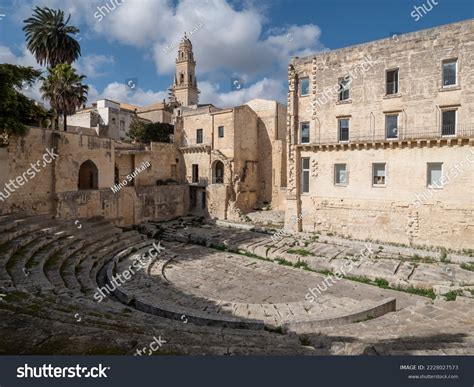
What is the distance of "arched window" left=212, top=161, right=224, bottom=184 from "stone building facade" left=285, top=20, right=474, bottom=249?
10.1m

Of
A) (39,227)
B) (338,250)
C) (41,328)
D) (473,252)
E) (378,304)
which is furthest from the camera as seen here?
(338,250)

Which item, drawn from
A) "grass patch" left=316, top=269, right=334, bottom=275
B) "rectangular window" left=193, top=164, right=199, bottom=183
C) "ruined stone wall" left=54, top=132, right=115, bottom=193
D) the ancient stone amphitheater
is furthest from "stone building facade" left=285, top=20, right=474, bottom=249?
"ruined stone wall" left=54, top=132, right=115, bottom=193

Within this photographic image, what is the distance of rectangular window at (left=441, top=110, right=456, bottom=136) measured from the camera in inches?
716

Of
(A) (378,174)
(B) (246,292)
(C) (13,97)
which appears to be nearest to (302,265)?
(B) (246,292)

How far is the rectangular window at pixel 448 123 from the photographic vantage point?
59.7 feet

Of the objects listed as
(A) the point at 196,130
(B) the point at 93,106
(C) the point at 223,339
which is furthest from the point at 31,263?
(B) the point at 93,106

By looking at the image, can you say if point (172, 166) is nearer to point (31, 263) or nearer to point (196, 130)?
point (196, 130)

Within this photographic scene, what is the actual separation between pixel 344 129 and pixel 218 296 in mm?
15033

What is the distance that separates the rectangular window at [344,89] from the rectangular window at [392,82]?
2606 mm

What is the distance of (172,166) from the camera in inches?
1283

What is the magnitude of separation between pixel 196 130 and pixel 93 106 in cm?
2208

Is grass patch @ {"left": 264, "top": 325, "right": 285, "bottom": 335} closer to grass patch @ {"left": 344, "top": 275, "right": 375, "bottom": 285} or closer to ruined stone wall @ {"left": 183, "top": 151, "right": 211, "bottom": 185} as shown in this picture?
grass patch @ {"left": 344, "top": 275, "right": 375, "bottom": 285}

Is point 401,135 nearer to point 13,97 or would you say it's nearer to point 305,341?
point 305,341

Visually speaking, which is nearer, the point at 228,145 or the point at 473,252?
the point at 473,252
